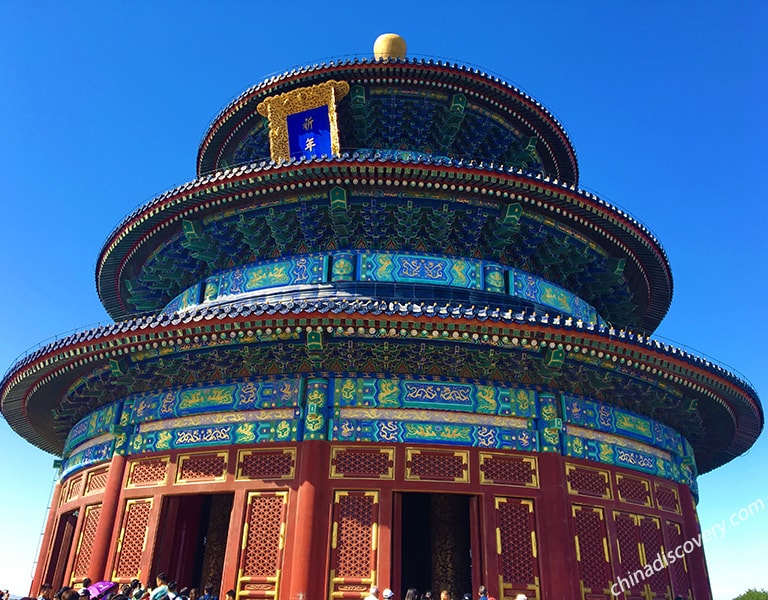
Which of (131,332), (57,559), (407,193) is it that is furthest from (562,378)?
(57,559)

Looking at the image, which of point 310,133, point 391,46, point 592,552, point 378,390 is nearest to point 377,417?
point 378,390

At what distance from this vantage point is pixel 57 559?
15812 millimetres

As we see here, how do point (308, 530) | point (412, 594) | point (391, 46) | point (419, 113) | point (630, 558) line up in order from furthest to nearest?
point (391, 46), point (419, 113), point (630, 558), point (308, 530), point (412, 594)

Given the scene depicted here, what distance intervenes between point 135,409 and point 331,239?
6.00 meters

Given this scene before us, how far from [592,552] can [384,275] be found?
289 inches

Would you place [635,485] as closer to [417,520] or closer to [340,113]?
[417,520]

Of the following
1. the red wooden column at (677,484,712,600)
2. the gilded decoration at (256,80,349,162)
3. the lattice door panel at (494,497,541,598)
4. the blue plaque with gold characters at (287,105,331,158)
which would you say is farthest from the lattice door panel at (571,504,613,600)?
the gilded decoration at (256,80,349,162)

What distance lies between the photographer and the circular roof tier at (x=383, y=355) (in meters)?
11.7

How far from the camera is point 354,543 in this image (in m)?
11.8

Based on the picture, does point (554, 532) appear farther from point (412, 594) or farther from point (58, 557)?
Answer: point (58, 557)

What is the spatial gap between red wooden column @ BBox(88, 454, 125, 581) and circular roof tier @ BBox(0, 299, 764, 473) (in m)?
1.74

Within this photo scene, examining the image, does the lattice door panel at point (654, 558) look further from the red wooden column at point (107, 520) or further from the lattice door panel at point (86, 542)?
the lattice door panel at point (86, 542)

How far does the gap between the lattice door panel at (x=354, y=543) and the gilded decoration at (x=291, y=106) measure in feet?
33.3

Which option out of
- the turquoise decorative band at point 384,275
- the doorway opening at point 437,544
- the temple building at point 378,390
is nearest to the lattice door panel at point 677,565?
the temple building at point 378,390
